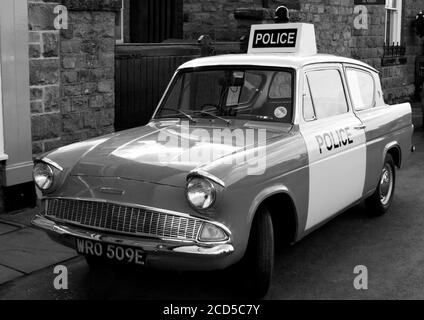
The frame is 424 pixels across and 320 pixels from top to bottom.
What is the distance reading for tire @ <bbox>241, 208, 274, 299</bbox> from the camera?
420 centimetres

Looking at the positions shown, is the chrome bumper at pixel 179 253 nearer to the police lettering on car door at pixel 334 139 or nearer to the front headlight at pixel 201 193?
the front headlight at pixel 201 193

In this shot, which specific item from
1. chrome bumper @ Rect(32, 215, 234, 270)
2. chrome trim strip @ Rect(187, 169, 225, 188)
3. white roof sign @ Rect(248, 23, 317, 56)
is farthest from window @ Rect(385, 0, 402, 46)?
chrome bumper @ Rect(32, 215, 234, 270)

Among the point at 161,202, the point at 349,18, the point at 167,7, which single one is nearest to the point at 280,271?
the point at 161,202

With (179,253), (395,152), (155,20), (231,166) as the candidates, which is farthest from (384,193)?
(155,20)

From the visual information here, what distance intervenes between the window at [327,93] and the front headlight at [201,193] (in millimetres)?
1725

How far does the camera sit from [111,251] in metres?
3.99

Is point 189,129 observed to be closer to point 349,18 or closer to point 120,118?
point 120,118

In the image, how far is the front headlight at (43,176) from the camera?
436cm

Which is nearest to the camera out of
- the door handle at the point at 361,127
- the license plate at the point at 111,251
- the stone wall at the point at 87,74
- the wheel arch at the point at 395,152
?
the license plate at the point at 111,251

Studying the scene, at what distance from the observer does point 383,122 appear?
614cm

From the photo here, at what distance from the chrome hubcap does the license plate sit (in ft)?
10.9

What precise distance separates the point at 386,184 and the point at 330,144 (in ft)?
5.68

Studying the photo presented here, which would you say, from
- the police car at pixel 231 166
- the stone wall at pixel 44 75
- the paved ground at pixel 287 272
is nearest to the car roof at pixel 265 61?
the police car at pixel 231 166

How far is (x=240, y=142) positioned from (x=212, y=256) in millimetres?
1046
